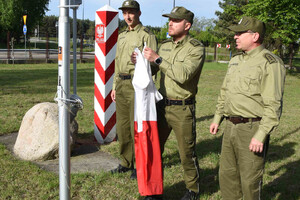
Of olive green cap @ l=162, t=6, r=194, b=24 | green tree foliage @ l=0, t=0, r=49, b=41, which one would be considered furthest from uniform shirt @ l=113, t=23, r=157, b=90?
green tree foliage @ l=0, t=0, r=49, b=41

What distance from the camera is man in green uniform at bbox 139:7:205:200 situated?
362cm

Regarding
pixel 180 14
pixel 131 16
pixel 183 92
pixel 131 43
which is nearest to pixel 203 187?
pixel 183 92

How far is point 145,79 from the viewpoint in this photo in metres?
3.59

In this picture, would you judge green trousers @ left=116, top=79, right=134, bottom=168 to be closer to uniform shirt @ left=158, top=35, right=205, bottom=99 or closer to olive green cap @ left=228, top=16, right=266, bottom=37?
uniform shirt @ left=158, top=35, right=205, bottom=99

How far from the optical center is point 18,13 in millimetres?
42188

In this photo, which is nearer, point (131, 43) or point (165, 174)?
point (131, 43)

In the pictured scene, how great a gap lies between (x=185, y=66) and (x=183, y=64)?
0.18ft

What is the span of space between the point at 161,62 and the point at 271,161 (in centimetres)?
320

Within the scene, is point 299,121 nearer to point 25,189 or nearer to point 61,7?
point 25,189

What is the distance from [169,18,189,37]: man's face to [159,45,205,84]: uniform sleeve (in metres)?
0.23

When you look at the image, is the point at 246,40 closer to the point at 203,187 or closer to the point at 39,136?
the point at 203,187

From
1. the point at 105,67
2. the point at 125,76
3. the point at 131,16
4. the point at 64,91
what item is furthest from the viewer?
the point at 105,67

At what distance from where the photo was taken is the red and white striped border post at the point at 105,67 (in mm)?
5922

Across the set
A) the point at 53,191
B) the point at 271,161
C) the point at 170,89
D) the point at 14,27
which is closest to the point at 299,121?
the point at 271,161
